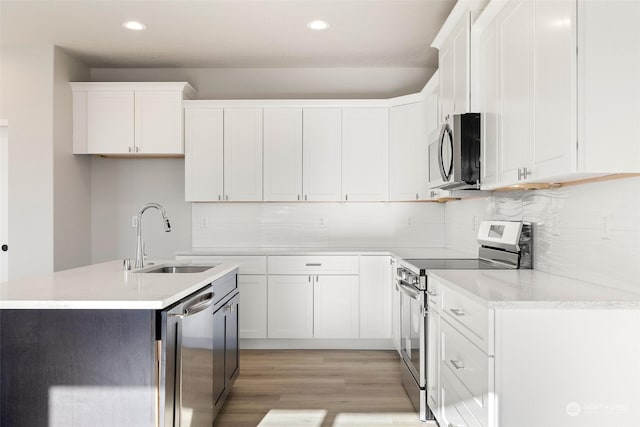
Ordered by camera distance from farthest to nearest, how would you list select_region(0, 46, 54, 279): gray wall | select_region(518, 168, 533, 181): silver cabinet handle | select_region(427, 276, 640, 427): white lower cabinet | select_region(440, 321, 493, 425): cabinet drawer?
select_region(0, 46, 54, 279): gray wall < select_region(518, 168, 533, 181): silver cabinet handle < select_region(440, 321, 493, 425): cabinet drawer < select_region(427, 276, 640, 427): white lower cabinet

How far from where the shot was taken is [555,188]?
7.98 ft

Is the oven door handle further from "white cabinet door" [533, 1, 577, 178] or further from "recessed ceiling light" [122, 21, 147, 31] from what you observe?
"recessed ceiling light" [122, 21, 147, 31]

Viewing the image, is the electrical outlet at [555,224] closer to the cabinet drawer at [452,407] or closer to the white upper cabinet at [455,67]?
the white upper cabinet at [455,67]

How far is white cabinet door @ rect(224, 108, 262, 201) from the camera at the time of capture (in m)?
4.52

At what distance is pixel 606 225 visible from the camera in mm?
2006

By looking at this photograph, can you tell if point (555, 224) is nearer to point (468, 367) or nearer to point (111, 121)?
point (468, 367)

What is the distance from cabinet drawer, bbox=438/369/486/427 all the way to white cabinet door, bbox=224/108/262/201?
8.73 ft

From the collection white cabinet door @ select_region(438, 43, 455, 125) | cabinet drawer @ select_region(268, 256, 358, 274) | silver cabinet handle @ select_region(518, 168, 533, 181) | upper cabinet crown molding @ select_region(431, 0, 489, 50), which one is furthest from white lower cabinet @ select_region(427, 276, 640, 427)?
cabinet drawer @ select_region(268, 256, 358, 274)

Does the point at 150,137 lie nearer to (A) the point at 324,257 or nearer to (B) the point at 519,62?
(A) the point at 324,257

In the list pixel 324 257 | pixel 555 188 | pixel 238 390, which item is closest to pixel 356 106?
pixel 324 257

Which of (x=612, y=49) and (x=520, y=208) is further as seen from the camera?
(x=520, y=208)

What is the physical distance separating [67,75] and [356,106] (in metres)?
2.70

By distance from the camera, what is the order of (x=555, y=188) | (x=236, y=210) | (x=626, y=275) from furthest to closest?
(x=236, y=210) → (x=555, y=188) → (x=626, y=275)

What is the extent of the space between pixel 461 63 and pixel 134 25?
252 cm
